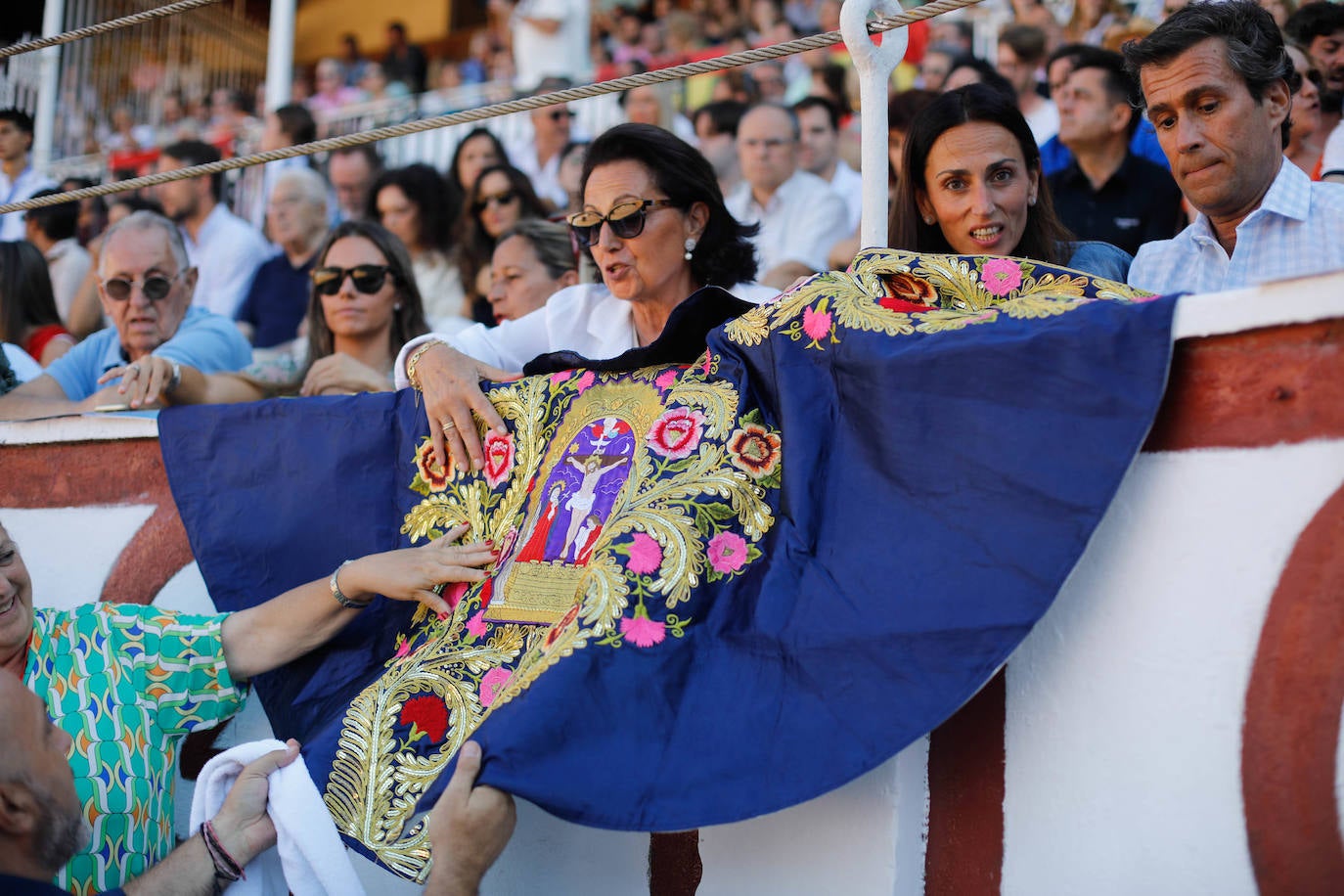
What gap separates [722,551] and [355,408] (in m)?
1.10

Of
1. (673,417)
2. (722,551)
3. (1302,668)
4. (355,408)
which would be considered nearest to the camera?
(1302,668)

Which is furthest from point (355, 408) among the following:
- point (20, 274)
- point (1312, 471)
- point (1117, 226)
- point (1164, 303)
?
point (20, 274)

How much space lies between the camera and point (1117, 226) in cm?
410

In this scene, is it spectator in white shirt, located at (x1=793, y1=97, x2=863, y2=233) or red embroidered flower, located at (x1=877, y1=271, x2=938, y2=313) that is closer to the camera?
red embroidered flower, located at (x1=877, y1=271, x2=938, y2=313)

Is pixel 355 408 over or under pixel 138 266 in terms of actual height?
under

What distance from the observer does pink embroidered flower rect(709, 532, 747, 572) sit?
2.15m

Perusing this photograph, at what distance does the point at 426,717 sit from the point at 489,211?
339 cm

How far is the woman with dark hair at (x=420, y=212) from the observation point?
18.7 feet

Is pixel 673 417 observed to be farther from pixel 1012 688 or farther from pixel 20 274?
pixel 20 274

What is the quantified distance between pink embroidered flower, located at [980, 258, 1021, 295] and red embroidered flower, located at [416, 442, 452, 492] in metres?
1.13

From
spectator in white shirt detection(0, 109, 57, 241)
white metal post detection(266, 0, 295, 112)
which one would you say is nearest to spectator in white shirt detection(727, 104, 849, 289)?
white metal post detection(266, 0, 295, 112)

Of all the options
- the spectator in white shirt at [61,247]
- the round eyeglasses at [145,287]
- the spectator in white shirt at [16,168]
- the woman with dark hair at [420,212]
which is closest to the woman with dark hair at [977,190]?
the round eyeglasses at [145,287]

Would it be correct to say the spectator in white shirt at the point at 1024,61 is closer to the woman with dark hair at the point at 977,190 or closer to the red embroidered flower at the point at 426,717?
the woman with dark hair at the point at 977,190

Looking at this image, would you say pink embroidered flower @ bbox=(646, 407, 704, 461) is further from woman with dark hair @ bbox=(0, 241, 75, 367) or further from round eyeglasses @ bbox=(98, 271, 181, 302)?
woman with dark hair @ bbox=(0, 241, 75, 367)
